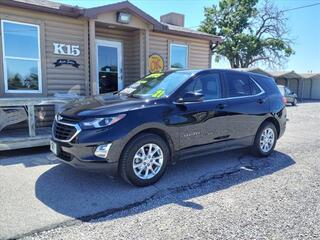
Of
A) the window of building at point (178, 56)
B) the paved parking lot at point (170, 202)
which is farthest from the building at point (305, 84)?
the paved parking lot at point (170, 202)

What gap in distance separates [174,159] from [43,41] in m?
5.34

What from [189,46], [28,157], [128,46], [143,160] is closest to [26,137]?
[28,157]

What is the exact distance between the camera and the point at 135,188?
457 centimetres

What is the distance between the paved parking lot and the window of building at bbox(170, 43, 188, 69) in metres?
6.10

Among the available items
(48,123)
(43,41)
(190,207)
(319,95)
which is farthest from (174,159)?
(319,95)

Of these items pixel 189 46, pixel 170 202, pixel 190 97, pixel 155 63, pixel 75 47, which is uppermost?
pixel 189 46

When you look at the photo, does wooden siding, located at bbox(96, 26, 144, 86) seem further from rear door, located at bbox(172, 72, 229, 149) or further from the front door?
rear door, located at bbox(172, 72, 229, 149)

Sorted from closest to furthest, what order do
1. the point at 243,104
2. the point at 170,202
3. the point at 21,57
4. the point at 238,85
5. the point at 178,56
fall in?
the point at 170,202, the point at 243,104, the point at 238,85, the point at 21,57, the point at 178,56

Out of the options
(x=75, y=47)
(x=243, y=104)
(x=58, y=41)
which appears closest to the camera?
(x=243, y=104)

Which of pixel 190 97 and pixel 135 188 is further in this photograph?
pixel 190 97

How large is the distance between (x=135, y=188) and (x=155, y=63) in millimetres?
6945

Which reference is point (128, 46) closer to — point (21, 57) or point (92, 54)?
point (92, 54)

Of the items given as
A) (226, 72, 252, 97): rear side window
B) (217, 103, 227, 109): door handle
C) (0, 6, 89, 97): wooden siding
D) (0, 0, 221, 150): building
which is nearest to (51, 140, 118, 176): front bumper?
(217, 103, 227, 109): door handle

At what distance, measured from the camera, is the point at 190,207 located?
399cm
